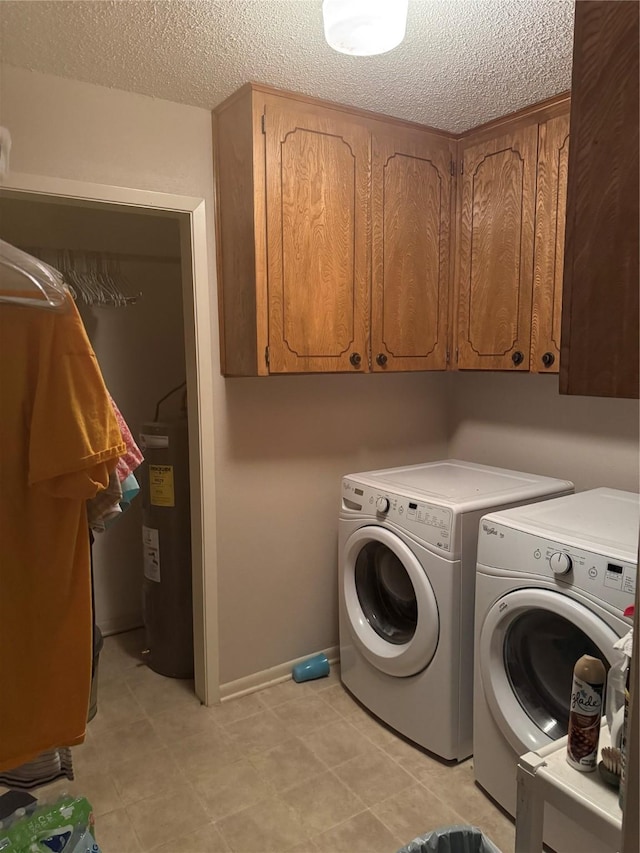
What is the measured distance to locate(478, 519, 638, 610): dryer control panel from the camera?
1.48 metres

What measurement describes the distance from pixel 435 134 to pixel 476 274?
0.58 meters

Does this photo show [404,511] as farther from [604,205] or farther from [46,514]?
[604,205]

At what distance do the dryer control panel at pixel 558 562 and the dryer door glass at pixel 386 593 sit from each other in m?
0.48

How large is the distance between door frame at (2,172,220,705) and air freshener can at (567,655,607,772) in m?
1.57

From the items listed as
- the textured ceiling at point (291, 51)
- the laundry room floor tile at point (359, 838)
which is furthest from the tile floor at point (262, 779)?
the textured ceiling at point (291, 51)

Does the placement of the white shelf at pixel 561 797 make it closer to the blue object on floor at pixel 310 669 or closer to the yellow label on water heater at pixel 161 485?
the blue object on floor at pixel 310 669

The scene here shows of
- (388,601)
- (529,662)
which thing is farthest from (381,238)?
(529,662)

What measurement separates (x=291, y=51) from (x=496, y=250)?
3.49 ft

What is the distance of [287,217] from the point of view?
82.2 inches

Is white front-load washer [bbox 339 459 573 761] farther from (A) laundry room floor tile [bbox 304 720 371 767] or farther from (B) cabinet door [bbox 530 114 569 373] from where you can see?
(B) cabinet door [bbox 530 114 569 373]

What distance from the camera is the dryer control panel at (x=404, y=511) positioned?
198 cm

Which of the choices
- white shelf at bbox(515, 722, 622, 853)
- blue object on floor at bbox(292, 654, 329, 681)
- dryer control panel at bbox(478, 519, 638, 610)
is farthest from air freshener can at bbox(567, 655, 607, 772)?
blue object on floor at bbox(292, 654, 329, 681)

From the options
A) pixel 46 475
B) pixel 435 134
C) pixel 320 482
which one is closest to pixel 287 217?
pixel 435 134

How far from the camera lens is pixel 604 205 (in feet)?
2.32
